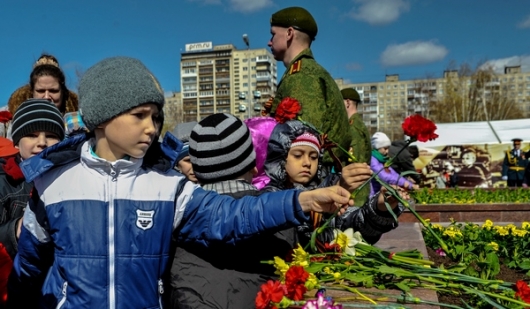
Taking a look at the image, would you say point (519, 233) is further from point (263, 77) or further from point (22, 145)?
point (263, 77)

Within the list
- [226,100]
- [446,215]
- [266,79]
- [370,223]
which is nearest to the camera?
[370,223]

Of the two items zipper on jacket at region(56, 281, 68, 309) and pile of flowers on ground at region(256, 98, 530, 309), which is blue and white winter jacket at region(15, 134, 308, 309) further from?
pile of flowers on ground at region(256, 98, 530, 309)

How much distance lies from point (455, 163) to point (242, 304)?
650 inches

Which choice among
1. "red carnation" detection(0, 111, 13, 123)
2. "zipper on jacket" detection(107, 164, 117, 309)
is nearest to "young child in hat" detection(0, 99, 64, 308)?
"red carnation" detection(0, 111, 13, 123)

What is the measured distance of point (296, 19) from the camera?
341cm

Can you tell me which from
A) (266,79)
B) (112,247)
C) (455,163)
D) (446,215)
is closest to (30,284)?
(112,247)

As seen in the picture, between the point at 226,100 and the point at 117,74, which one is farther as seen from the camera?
the point at 226,100

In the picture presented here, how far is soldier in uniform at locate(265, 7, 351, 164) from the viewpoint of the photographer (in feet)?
10.6

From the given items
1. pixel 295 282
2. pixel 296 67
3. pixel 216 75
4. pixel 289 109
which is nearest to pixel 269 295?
pixel 295 282

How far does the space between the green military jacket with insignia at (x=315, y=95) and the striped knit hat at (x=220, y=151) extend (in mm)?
976

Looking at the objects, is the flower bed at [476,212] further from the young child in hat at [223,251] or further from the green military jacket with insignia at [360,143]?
the young child in hat at [223,251]

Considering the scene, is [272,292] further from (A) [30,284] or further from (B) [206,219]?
(A) [30,284]

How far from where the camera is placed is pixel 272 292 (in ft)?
5.52

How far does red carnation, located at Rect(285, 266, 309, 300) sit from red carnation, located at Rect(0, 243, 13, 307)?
114 centimetres
